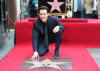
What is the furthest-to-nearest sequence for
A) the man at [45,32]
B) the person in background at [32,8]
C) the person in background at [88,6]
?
the person in background at [88,6] → the person in background at [32,8] → the man at [45,32]

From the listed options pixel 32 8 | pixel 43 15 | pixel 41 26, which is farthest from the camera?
pixel 32 8

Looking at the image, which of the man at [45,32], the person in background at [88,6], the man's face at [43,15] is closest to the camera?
the man's face at [43,15]

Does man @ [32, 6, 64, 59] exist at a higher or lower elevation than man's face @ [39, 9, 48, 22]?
lower

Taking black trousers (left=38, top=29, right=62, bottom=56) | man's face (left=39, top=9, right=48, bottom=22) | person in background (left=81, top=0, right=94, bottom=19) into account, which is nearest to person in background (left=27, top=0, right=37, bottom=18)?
person in background (left=81, top=0, right=94, bottom=19)

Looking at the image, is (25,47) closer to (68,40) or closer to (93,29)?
(68,40)

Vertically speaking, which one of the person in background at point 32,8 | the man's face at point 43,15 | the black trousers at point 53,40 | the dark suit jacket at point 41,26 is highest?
the person in background at point 32,8

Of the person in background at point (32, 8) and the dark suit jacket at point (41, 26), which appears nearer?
the dark suit jacket at point (41, 26)

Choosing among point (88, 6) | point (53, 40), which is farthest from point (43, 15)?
point (88, 6)

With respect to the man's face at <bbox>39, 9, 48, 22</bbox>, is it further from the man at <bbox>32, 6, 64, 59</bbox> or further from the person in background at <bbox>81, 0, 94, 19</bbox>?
the person in background at <bbox>81, 0, 94, 19</bbox>

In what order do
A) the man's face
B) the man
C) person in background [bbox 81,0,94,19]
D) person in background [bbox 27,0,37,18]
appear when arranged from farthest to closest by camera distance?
person in background [bbox 81,0,94,19] → person in background [bbox 27,0,37,18] → the man → the man's face

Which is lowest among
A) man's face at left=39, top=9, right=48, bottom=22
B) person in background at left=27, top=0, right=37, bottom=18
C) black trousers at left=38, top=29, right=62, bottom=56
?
black trousers at left=38, top=29, right=62, bottom=56

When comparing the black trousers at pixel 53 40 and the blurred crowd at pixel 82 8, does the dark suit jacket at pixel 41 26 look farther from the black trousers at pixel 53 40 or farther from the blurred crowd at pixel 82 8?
the blurred crowd at pixel 82 8

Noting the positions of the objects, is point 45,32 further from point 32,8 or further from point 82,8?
point 82,8

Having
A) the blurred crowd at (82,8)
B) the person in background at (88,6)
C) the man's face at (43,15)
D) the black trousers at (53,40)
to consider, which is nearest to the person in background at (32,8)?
the blurred crowd at (82,8)
